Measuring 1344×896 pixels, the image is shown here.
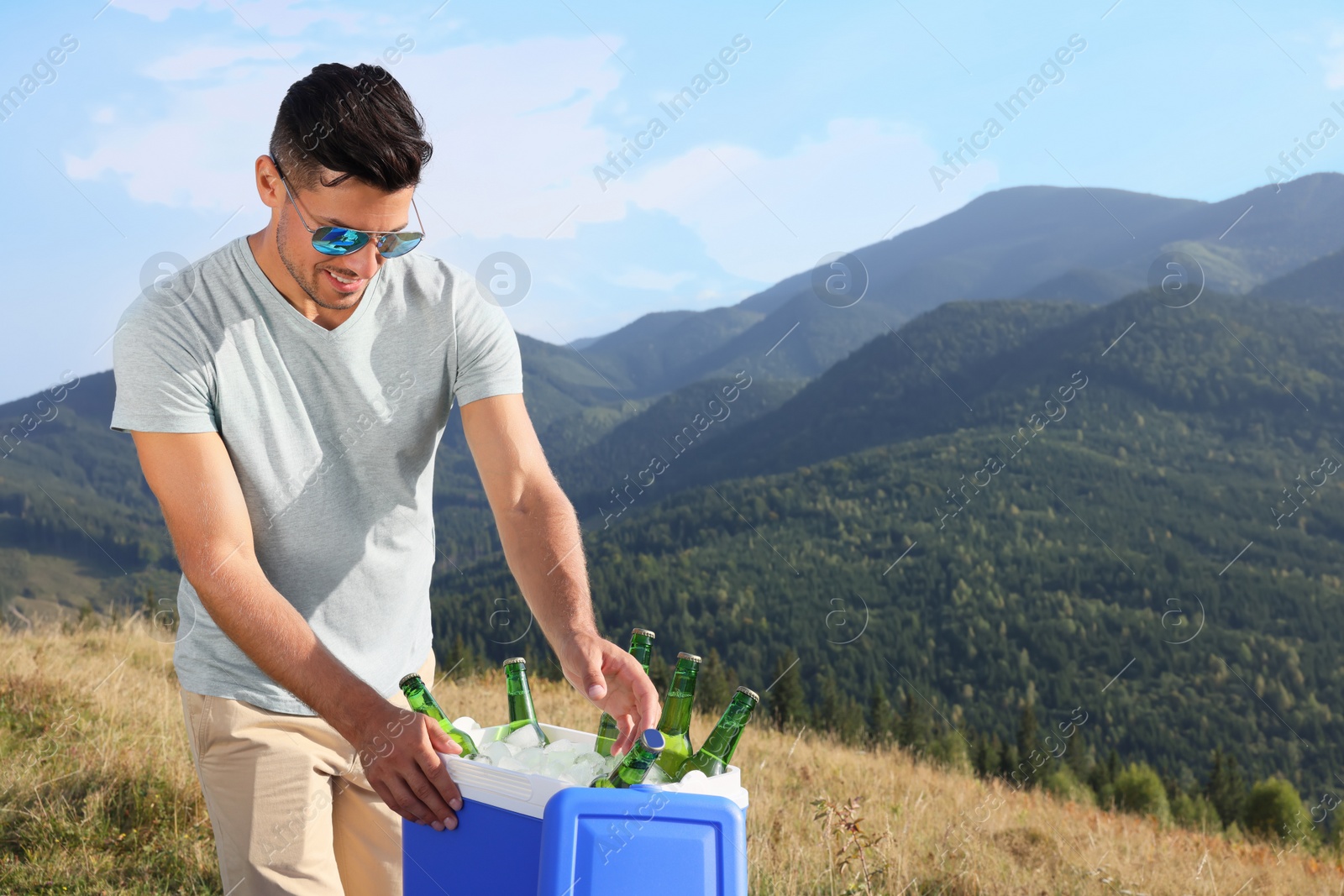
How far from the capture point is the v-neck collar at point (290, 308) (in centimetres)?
196

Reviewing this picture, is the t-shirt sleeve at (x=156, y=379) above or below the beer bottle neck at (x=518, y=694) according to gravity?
above

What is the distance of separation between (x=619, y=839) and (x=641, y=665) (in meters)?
0.43

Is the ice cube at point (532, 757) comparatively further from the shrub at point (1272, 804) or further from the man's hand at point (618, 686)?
the shrub at point (1272, 804)

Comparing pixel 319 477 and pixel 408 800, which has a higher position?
pixel 319 477

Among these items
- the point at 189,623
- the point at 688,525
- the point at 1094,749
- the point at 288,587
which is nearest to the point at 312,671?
the point at 288,587

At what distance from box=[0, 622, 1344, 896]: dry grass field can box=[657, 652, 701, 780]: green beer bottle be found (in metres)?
1.84

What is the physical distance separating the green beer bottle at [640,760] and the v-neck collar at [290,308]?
42.1 inches

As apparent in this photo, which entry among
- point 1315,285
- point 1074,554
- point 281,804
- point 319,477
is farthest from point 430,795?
point 1315,285

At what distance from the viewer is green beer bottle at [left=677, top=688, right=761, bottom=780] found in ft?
5.12

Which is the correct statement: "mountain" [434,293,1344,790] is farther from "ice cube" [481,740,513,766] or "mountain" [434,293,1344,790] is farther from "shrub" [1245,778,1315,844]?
"ice cube" [481,740,513,766]

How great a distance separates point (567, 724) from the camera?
6.08 metres

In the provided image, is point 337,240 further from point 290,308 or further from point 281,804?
point 281,804

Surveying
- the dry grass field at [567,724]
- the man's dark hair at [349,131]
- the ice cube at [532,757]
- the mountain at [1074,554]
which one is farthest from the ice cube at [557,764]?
the mountain at [1074,554]

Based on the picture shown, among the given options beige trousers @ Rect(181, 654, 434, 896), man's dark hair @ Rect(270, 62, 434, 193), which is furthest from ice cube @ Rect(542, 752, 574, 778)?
man's dark hair @ Rect(270, 62, 434, 193)
